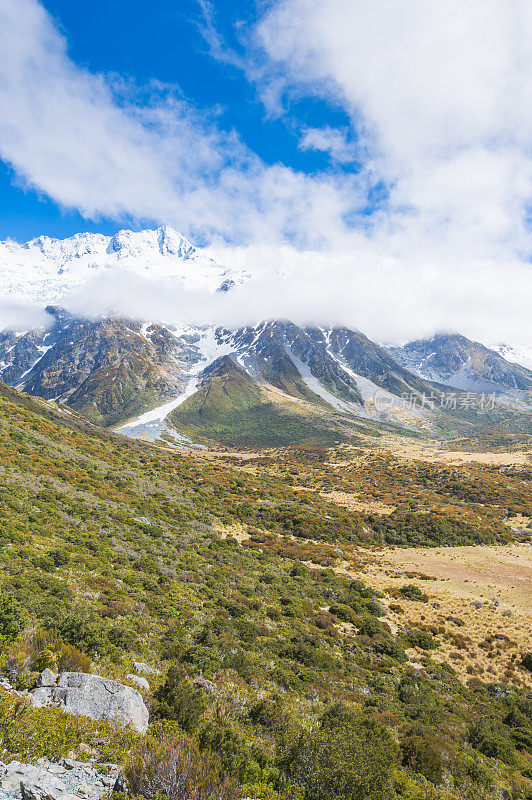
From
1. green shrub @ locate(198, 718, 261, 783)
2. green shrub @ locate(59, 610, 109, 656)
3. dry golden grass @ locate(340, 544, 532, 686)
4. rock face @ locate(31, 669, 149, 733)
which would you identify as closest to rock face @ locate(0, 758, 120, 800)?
rock face @ locate(31, 669, 149, 733)

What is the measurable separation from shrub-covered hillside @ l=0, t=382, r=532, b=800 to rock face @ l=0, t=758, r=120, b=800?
44 centimetres

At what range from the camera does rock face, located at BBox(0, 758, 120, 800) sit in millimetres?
5656

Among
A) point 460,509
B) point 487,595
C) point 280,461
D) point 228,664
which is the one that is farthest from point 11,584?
point 280,461

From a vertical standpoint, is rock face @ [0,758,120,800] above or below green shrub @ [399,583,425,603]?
above

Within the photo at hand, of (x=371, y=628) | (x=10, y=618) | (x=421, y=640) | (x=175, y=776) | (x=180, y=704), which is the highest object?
(x=175, y=776)

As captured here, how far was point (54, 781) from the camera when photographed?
6.13m

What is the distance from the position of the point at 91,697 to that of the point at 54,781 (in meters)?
3.74

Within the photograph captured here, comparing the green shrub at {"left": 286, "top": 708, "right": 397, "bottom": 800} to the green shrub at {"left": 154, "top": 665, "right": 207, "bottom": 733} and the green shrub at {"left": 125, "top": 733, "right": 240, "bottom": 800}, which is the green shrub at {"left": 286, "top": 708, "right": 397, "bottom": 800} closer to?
the green shrub at {"left": 125, "top": 733, "right": 240, "bottom": 800}

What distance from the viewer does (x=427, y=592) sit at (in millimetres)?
34625

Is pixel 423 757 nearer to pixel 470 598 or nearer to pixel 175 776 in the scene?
pixel 175 776

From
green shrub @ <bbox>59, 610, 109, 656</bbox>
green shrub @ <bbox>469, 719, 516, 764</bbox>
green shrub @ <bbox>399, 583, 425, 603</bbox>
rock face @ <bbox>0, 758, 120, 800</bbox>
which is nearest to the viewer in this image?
rock face @ <bbox>0, 758, 120, 800</bbox>

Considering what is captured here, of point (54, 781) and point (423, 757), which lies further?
point (423, 757)

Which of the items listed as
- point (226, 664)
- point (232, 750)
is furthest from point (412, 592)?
point (232, 750)

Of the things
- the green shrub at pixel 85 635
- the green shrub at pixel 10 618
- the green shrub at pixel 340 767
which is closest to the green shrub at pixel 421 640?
the green shrub at pixel 340 767
